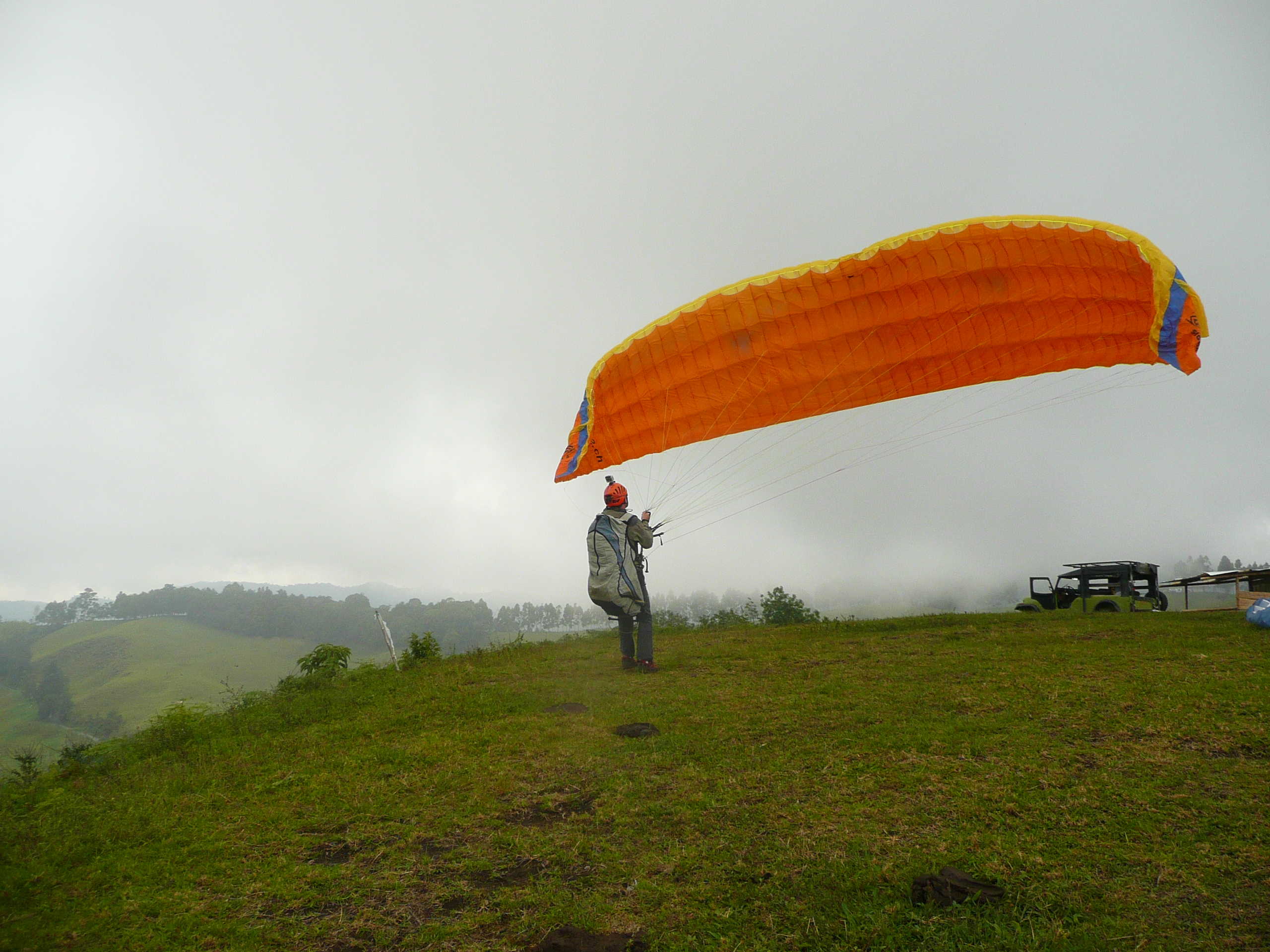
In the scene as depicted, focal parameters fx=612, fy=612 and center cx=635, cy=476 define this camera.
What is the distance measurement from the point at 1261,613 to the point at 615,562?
38.7 ft

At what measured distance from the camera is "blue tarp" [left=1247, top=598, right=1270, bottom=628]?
10.9 metres

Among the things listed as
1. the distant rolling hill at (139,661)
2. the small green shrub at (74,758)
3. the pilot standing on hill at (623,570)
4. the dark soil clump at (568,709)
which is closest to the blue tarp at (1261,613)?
the pilot standing on hill at (623,570)

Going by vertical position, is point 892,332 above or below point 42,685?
above

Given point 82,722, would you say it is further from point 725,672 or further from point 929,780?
point 929,780

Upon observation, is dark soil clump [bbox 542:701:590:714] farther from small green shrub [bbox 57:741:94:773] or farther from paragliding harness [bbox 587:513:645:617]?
small green shrub [bbox 57:741:94:773]

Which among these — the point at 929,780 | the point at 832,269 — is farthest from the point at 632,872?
the point at 832,269

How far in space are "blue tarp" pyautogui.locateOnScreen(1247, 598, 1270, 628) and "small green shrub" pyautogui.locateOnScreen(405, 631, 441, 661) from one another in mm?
15621

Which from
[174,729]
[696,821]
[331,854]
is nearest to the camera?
[331,854]

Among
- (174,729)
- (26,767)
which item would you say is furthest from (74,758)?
(174,729)

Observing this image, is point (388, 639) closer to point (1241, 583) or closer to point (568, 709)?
point (568, 709)

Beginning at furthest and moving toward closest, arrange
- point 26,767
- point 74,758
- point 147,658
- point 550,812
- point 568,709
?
1. point 147,658
2. point 568,709
3. point 74,758
4. point 26,767
5. point 550,812

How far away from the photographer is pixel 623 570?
10375mm

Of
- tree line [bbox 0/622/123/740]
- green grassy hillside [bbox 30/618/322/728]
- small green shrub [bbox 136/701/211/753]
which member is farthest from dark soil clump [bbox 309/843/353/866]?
green grassy hillside [bbox 30/618/322/728]

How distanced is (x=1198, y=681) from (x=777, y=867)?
22.4 ft
